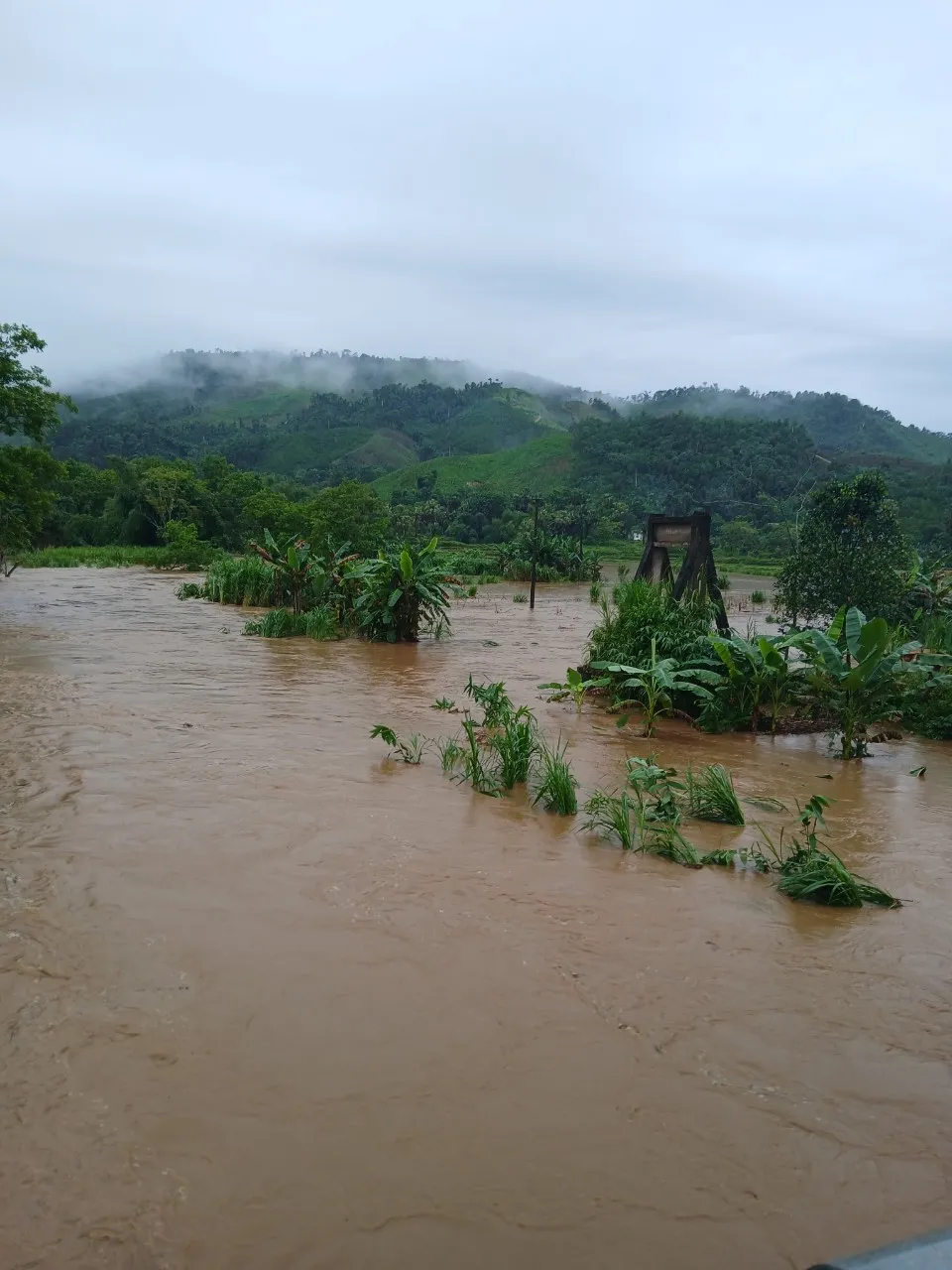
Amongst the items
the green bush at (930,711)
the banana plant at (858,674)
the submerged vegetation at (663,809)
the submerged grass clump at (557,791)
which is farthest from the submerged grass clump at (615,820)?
the green bush at (930,711)

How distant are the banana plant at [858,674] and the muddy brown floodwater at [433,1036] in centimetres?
153

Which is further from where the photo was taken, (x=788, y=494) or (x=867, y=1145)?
(x=788, y=494)

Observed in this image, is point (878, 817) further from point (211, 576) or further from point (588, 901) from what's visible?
point (211, 576)

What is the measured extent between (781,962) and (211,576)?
837 inches

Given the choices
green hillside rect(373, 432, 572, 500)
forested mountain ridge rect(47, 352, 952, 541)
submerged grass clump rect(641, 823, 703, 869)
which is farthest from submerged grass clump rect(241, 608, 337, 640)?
green hillside rect(373, 432, 572, 500)

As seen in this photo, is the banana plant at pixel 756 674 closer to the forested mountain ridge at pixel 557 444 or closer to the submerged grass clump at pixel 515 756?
the submerged grass clump at pixel 515 756

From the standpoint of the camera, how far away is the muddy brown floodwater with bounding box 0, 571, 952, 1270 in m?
2.53

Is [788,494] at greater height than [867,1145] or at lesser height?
greater

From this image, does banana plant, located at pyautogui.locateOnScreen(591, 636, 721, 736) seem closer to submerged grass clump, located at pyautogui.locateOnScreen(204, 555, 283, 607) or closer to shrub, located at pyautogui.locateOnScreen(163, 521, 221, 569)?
submerged grass clump, located at pyautogui.locateOnScreen(204, 555, 283, 607)

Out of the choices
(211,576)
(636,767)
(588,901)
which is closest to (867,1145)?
(588,901)

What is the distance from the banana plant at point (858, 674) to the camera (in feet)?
26.0

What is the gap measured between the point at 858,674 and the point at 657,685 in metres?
1.92

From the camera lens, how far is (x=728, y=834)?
5.85m

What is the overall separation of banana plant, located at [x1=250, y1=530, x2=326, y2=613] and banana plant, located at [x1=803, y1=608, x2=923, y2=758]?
37.8 ft
